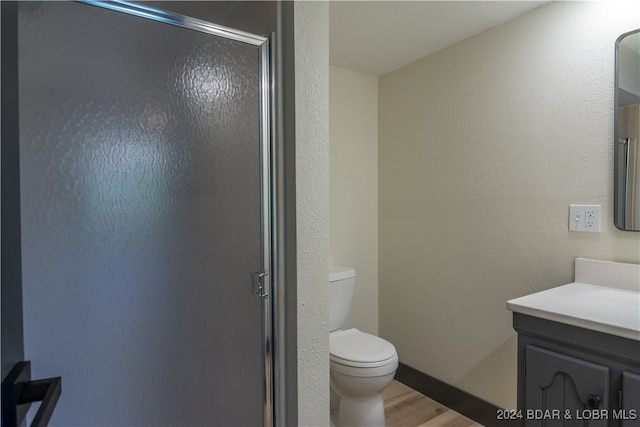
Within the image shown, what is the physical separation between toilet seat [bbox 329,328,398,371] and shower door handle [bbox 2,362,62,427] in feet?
4.20

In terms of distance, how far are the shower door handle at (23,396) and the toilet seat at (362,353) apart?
1.28 m

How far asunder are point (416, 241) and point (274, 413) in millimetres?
1459

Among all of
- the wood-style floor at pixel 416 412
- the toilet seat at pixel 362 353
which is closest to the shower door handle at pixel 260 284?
the toilet seat at pixel 362 353

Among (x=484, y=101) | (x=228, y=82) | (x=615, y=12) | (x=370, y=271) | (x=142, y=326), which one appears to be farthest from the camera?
(x=370, y=271)

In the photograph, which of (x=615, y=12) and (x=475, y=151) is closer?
(x=615, y=12)

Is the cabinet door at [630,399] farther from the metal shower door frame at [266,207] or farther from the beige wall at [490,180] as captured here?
the metal shower door frame at [266,207]

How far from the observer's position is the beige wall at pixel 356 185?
2.41 meters

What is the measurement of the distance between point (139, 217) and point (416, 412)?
76.0 inches

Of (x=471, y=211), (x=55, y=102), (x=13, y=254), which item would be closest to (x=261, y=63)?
(x=55, y=102)

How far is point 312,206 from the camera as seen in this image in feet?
4.01

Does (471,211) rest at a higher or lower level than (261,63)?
lower

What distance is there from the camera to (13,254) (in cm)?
87

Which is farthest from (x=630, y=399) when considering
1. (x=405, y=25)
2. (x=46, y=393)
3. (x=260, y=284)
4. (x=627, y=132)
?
(x=405, y=25)

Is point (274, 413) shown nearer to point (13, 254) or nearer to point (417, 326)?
point (13, 254)
